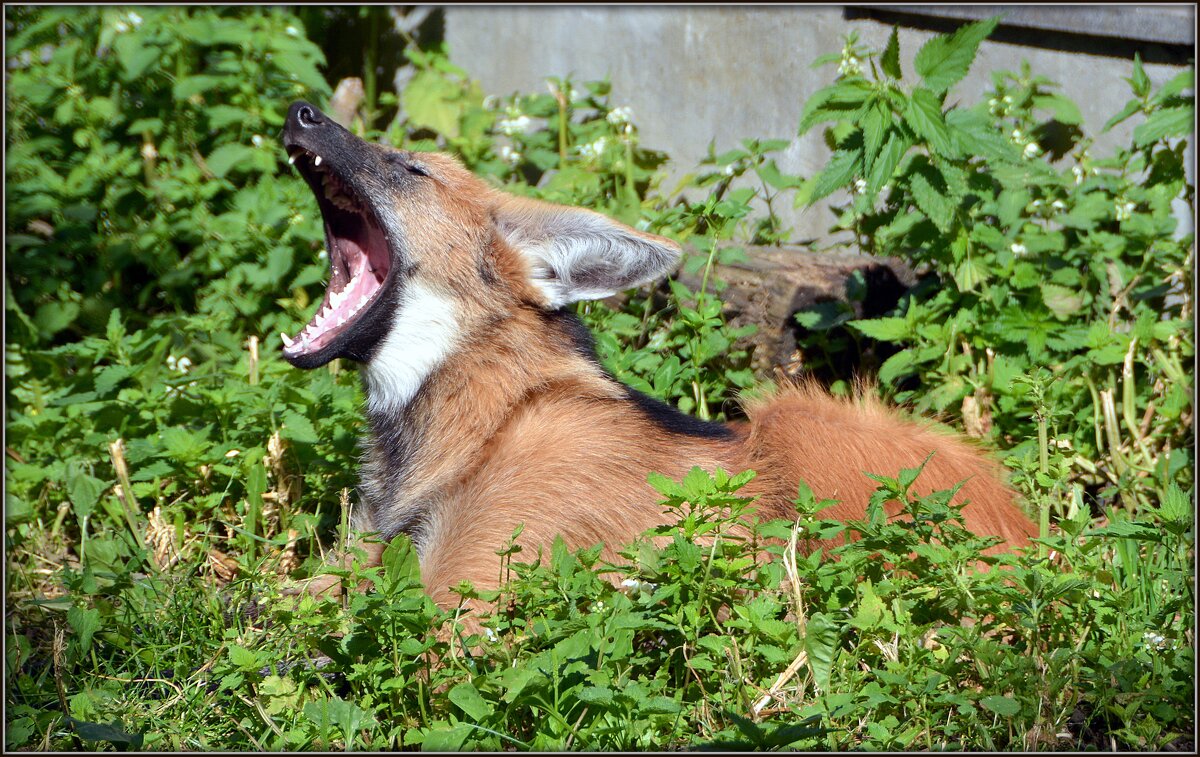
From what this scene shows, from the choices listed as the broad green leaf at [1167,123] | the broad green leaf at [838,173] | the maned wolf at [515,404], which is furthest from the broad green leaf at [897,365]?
the broad green leaf at [1167,123]

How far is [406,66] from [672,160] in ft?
8.21

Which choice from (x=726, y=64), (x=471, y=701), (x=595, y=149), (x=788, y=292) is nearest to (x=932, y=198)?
(x=788, y=292)

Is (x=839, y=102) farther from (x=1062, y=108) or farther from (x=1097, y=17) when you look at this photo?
(x=1097, y=17)

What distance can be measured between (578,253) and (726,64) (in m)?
2.46

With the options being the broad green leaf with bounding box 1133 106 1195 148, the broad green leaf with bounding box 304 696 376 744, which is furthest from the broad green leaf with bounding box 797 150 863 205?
the broad green leaf with bounding box 304 696 376 744

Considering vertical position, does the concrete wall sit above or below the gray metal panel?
below

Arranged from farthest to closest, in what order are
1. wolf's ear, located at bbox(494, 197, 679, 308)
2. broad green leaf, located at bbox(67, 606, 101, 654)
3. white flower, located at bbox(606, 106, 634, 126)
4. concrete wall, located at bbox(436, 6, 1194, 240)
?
white flower, located at bbox(606, 106, 634, 126)
concrete wall, located at bbox(436, 6, 1194, 240)
wolf's ear, located at bbox(494, 197, 679, 308)
broad green leaf, located at bbox(67, 606, 101, 654)

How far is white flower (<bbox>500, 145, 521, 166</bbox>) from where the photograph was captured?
5880 millimetres

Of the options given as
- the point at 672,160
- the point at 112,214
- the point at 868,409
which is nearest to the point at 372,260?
the point at 868,409

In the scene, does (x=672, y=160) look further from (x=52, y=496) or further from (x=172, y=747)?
(x=172, y=747)

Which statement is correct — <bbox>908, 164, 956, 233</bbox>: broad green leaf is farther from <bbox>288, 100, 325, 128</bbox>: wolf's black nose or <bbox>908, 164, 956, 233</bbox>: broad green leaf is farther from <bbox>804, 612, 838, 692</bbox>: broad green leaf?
<bbox>288, 100, 325, 128</bbox>: wolf's black nose

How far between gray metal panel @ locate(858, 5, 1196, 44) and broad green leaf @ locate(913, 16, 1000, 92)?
1050mm

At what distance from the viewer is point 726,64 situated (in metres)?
5.44

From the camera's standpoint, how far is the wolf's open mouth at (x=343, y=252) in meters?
3.53
